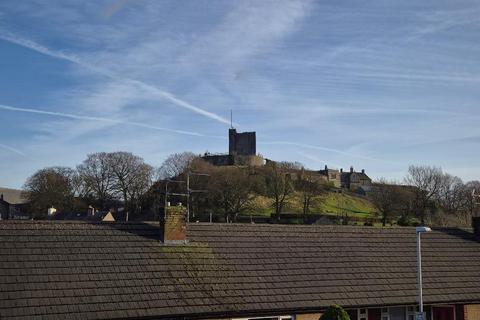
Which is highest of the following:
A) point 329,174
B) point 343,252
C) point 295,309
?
point 329,174

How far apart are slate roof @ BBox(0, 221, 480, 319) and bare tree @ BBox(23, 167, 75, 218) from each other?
79752mm

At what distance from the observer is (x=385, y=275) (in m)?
22.5

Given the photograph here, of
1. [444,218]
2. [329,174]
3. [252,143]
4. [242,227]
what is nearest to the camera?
[242,227]

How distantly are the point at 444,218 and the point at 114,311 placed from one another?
3157 inches

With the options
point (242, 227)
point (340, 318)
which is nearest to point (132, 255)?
point (242, 227)

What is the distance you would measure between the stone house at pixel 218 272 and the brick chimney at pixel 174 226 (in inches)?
1.6

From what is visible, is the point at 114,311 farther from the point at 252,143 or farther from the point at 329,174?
the point at 329,174

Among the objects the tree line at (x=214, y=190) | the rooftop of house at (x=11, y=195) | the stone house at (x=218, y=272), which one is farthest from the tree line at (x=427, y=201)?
the rooftop of house at (x=11, y=195)

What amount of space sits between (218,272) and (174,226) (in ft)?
8.55

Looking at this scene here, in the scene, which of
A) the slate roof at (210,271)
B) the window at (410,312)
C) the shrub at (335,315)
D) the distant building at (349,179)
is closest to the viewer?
the slate roof at (210,271)

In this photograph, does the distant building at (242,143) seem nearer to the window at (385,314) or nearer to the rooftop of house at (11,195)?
the rooftop of house at (11,195)

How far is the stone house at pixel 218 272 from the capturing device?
1695 cm

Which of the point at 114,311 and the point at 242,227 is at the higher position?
the point at 242,227

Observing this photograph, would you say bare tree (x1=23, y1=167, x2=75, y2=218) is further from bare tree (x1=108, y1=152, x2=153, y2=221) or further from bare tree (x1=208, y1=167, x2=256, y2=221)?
bare tree (x1=208, y1=167, x2=256, y2=221)
